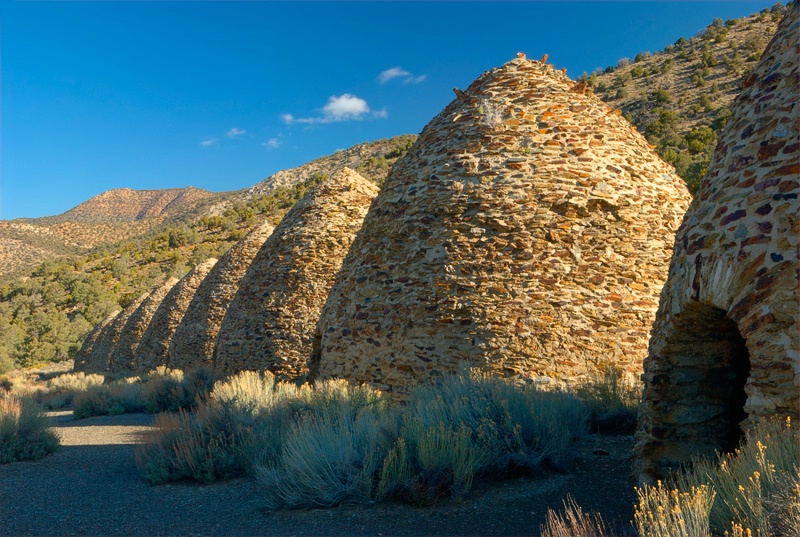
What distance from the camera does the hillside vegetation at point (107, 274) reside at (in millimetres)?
49375

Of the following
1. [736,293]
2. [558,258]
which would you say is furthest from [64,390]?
[736,293]

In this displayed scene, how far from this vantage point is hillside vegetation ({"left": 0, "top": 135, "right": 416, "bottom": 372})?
4938 cm

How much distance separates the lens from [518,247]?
804cm

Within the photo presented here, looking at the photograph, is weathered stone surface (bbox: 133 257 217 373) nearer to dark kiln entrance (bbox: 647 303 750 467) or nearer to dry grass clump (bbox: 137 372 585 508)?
dry grass clump (bbox: 137 372 585 508)

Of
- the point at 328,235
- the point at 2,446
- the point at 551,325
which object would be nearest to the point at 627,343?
the point at 551,325

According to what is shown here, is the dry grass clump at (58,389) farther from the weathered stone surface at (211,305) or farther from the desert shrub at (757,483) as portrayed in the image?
the desert shrub at (757,483)

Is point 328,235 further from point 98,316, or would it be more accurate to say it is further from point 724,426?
point 98,316

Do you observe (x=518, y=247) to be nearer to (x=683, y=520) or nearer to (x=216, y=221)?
(x=683, y=520)

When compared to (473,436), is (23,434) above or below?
above

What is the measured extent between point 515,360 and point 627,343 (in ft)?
4.82

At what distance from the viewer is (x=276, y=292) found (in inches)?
560

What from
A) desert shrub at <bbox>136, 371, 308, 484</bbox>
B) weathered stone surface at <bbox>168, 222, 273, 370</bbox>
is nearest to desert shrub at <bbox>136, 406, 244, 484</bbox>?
desert shrub at <bbox>136, 371, 308, 484</bbox>

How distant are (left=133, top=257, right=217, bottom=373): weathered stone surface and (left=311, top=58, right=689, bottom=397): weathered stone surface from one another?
16541 millimetres

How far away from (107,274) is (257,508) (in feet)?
185
